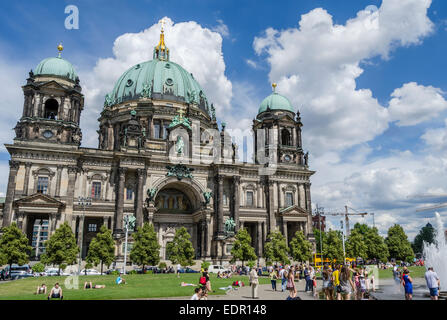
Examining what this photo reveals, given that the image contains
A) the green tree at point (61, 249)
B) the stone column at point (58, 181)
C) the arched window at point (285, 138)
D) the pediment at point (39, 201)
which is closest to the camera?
the green tree at point (61, 249)

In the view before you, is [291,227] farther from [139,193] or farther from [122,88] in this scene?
[122,88]

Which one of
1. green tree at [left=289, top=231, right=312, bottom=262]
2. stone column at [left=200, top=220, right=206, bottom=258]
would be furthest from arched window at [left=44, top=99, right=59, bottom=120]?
green tree at [left=289, top=231, right=312, bottom=262]

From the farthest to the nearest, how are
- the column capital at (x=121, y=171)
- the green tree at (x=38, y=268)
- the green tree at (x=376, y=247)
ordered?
1. the green tree at (x=376, y=247)
2. the column capital at (x=121, y=171)
3. the green tree at (x=38, y=268)

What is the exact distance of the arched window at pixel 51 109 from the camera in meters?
54.5

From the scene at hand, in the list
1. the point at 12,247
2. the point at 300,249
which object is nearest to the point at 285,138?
the point at 300,249

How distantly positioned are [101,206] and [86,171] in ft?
18.6

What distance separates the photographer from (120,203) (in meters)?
51.1

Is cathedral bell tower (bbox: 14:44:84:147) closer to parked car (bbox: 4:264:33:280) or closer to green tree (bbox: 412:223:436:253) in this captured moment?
parked car (bbox: 4:264:33:280)

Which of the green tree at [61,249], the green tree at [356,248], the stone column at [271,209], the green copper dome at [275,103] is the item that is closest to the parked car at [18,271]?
the green tree at [61,249]

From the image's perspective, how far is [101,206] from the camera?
51469 millimetres

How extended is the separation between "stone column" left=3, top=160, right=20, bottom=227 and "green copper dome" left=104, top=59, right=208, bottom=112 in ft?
81.8

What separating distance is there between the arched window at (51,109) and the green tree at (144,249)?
24.7m

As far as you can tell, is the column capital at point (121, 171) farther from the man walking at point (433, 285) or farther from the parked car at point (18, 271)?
the man walking at point (433, 285)
